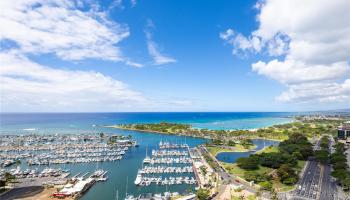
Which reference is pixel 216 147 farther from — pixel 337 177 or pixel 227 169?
pixel 337 177

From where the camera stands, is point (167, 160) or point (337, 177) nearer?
point (337, 177)

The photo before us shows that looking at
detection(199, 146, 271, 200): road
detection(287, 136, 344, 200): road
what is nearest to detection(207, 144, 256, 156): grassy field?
detection(199, 146, 271, 200): road

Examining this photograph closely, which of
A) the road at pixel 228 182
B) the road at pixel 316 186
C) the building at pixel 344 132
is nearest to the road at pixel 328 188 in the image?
the road at pixel 316 186

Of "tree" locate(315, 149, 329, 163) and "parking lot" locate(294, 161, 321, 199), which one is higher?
"tree" locate(315, 149, 329, 163)

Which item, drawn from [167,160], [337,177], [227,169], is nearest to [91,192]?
[167,160]

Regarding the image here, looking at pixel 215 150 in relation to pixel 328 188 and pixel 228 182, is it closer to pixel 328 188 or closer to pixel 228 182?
pixel 228 182

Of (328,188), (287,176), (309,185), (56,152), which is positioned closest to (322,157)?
(328,188)

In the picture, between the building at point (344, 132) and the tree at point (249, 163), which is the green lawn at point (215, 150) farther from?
the building at point (344, 132)

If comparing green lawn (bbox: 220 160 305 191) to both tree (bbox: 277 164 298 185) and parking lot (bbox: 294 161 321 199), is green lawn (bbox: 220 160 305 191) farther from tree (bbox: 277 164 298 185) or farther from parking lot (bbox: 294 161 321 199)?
parking lot (bbox: 294 161 321 199)

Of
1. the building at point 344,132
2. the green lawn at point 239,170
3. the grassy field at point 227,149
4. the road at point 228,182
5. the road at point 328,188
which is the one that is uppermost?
the building at point 344,132

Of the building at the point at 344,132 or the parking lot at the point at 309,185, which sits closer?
the parking lot at the point at 309,185

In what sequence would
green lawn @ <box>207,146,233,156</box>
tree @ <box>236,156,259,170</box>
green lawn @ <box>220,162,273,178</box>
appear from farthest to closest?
green lawn @ <box>207,146,233,156</box> < tree @ <box>236,156,259,170</box> < green lawn @ <box>220,162,273,178</box>
